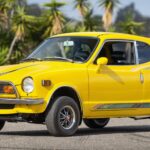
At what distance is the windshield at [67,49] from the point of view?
11.4 meters

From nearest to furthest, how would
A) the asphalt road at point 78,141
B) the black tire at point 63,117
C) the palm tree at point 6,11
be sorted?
the asphalt road at point 78,141 → the black tire at point 63,117 → the palm tree at point 6,11

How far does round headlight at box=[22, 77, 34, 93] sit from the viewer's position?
10.4m

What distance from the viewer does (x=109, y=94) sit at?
11.5 m

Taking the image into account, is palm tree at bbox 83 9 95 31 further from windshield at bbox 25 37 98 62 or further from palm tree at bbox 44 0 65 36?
windshield at bbox 25 37 98 62

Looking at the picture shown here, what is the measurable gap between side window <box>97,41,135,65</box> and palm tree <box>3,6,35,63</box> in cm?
3178

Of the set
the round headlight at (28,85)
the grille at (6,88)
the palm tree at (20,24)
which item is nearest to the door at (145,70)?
the round headlight at (28,85)

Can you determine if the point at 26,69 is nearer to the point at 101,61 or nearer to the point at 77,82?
the point at 77,82

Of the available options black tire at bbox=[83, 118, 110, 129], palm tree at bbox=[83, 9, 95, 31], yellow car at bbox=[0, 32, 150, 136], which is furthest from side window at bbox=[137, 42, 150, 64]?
palm tree at bbox=[83, 9, 95, 31]

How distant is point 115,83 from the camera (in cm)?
1150

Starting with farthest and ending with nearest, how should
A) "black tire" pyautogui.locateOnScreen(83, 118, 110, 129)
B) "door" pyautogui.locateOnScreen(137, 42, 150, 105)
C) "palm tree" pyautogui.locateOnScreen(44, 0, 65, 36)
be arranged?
"palm tree" pyautogui.locateOnScreen(44, 0, 65, 36), "black tire" pyautogui.locateOnScreen(83, 118, 110, 129), "door" pyautogui.locateOnScreen(137, 42, 150, 105)

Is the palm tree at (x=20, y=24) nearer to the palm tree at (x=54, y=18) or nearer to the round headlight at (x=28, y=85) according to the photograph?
the palm tree at (x=54, y=18)

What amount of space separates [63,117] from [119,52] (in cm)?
198

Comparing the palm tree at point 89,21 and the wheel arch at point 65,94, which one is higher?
the palm tree at point 89,21

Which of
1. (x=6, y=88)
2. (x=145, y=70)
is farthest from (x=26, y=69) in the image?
(x=145, y=70)
